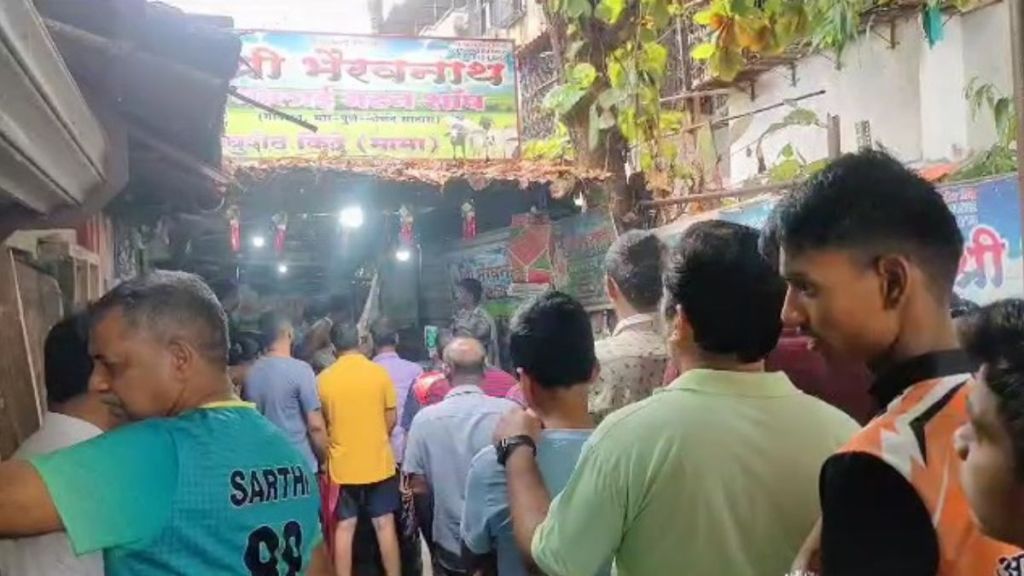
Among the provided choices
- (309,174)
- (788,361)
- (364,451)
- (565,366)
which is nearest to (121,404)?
(565,366)

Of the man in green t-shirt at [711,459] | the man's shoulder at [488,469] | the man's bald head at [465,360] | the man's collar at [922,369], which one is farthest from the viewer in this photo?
the man's bald head at [465,360]

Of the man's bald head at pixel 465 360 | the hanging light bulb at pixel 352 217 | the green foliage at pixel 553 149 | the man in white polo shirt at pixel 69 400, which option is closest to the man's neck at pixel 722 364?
the man in white polo shirt at pixel 69 400

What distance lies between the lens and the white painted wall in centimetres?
825

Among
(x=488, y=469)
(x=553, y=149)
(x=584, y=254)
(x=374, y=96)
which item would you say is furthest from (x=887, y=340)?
(x=374, y=96)

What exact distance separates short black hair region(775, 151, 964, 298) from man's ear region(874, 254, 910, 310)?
0.05ft

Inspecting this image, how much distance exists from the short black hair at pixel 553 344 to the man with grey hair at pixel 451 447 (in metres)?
1.94

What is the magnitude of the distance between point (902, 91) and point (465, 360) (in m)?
6.15

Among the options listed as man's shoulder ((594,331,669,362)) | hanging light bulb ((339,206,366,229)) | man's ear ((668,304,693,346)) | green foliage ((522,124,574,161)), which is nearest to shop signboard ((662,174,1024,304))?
man's shoulder ((594,331,669,362))

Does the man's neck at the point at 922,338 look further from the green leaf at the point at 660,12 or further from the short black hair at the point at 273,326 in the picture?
the green leaf at the point at 660,12

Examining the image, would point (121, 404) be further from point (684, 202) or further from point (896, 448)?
point (684, 202)

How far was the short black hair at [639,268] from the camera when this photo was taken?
3.90m

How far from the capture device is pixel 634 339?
3.93 metres

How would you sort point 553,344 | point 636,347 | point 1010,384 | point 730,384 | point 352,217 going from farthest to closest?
point 352,217, point 636,347, point 553,344, point 730,384, point 1010,384

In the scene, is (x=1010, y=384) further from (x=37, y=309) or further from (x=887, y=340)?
(x=37, y=309)
